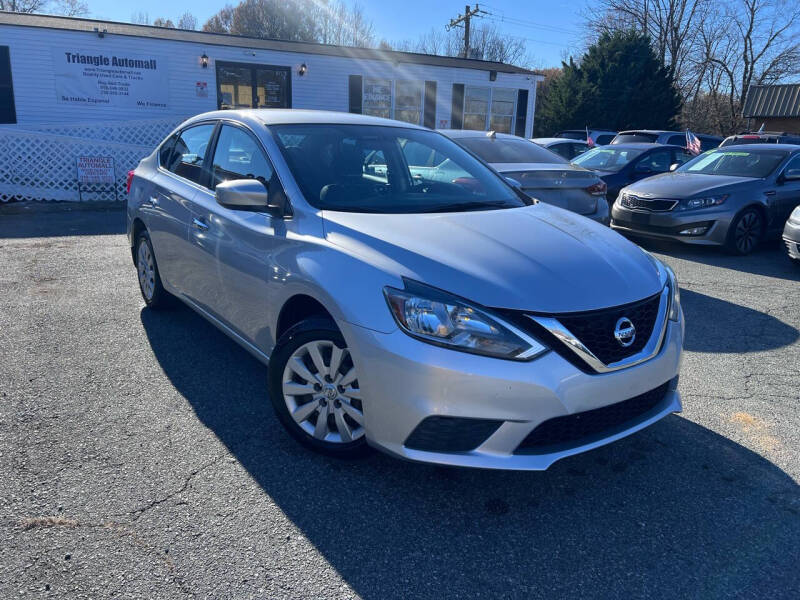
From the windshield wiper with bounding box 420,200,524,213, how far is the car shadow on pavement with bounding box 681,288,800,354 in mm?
2038

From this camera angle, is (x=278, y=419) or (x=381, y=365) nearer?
(x=381, y=365)

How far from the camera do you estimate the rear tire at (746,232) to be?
7.86 metres

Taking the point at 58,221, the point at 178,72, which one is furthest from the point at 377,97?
the point at 58,221

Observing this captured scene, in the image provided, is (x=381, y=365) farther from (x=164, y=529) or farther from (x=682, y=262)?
(x=682, y=262)

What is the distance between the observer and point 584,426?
2.48 metres

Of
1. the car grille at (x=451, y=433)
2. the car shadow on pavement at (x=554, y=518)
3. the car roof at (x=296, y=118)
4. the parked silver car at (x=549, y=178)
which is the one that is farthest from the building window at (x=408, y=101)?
the car grille at (x=451, y=433)

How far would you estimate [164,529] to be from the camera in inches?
96.0

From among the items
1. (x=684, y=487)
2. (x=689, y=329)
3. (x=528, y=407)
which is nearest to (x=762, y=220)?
(x=689, y=329)

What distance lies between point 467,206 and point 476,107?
1871cm

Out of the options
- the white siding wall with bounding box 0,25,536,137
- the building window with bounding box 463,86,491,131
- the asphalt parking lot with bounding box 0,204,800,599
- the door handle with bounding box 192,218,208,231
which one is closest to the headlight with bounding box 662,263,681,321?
the asphalt parking lot with bounding box 0,204,800,599

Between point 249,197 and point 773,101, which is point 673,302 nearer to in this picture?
point 249,197

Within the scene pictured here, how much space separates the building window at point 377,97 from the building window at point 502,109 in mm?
4060

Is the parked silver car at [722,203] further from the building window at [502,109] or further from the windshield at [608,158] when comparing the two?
the building window at [502,109]

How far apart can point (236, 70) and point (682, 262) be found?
13652mm
